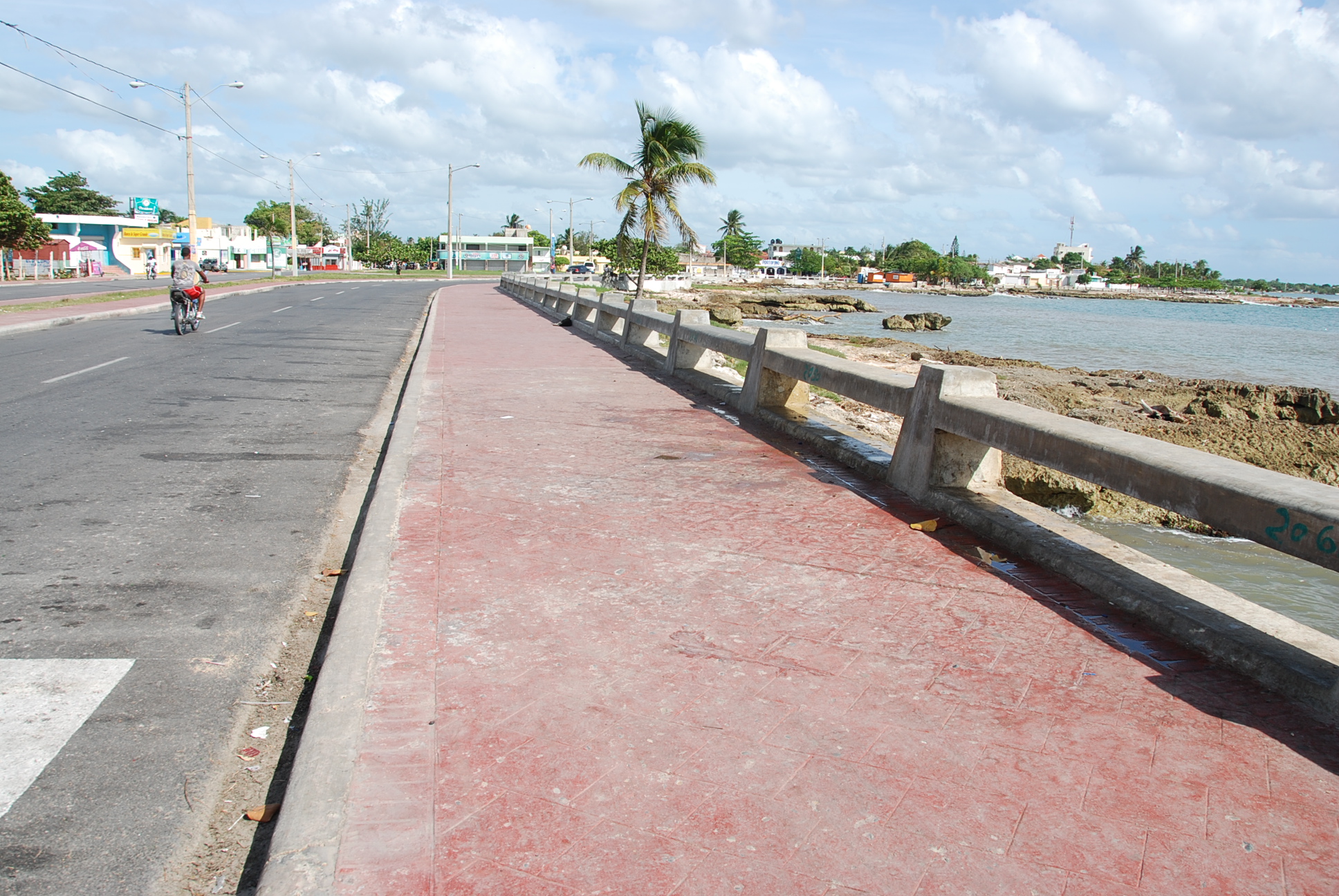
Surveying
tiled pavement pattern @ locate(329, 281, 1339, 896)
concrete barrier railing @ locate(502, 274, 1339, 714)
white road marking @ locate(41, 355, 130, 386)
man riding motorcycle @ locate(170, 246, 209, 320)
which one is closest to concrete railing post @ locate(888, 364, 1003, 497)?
concrete barrier railing @ locate(502, 274, 1339, 714)

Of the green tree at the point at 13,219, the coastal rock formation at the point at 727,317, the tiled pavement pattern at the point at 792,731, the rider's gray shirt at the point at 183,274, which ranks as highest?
the green tree at the point at 13,219

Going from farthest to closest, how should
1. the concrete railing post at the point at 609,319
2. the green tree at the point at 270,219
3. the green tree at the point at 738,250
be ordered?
the green tree at the point at 738,250, the green tree at the point at 270,219, the concrete railing post at the point at 609,319

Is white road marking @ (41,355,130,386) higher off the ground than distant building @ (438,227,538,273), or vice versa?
distant building @ (438,227,538,273)

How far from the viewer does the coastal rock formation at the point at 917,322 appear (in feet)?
162

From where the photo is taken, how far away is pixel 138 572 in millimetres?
4684

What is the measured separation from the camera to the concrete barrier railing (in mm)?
3359

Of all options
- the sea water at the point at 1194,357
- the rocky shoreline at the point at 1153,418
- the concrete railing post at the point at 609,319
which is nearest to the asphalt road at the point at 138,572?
the rocky shoreline at the point at 1153,418

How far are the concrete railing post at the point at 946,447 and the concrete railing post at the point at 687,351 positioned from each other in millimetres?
5584

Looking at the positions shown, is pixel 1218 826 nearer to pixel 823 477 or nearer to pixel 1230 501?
pixel 1230 501

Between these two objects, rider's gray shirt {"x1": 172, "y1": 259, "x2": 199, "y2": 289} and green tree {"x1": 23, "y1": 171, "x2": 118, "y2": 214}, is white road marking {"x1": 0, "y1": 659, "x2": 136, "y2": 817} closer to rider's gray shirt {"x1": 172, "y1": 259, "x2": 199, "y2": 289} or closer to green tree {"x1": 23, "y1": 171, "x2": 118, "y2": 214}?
rider's gray shirt {"x1": 172, "y1": 259, "x2": 199, "y2": 289}

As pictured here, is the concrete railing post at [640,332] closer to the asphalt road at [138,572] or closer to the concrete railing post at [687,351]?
the concrete railing post at [687,351]

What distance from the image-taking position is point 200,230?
90438 mm

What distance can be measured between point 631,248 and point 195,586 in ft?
109

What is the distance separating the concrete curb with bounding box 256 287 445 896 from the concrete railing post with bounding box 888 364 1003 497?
3153 mm
